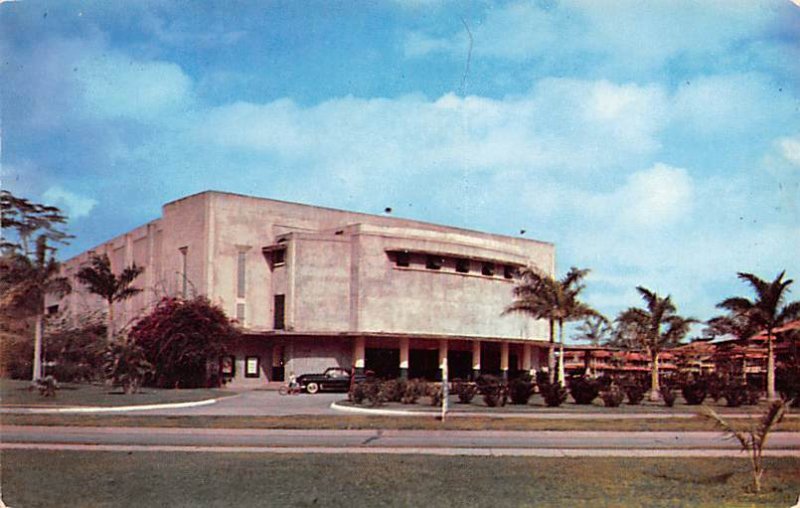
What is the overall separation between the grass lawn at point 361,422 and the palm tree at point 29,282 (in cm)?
336

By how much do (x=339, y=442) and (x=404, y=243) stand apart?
1342 inches

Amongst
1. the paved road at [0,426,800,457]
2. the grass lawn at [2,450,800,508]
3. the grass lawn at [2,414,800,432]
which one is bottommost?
the grass lawn at [2,414,800,432]

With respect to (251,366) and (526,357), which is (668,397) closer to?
(251,366)

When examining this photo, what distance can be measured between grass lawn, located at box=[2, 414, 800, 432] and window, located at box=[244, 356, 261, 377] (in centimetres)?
2662

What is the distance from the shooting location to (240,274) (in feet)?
164

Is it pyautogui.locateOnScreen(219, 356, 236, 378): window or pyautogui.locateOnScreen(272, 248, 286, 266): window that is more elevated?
pyautogui.locateOnScreen(272, 248, 286, 266): window

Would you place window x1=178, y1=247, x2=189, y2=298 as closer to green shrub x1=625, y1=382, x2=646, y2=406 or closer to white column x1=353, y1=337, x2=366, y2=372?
white column x1=353, y1=337, x2=366, y2=372

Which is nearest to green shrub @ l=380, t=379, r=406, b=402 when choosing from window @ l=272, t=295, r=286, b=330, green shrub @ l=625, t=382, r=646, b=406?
green shrub @ l=625, t=382, r=646, b=406

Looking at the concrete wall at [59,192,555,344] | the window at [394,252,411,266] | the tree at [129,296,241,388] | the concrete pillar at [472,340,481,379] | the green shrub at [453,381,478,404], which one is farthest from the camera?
the concrete pillar at [472,340,481,379]

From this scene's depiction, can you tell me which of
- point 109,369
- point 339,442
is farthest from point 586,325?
point 339,442

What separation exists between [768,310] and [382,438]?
16.5m

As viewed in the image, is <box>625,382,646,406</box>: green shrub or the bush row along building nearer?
<box>625,382,646,406</box>: green shrub

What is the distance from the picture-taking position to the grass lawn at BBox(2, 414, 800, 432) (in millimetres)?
20156

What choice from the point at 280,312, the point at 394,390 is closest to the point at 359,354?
the point at 280,312
